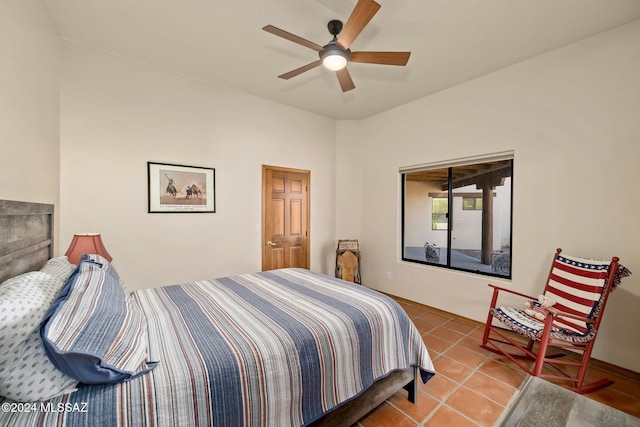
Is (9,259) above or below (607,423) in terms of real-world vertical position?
above

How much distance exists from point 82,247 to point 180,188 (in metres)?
1.18

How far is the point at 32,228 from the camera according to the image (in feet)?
5.38

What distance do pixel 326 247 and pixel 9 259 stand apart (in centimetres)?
366

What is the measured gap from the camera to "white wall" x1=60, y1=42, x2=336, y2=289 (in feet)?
8.55

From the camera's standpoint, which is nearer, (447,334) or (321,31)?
(321,31)

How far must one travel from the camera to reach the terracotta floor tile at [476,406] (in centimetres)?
179

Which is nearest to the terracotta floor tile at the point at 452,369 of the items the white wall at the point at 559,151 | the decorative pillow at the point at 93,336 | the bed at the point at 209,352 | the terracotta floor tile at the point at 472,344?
the terracotta floor tile at the point at 472,344

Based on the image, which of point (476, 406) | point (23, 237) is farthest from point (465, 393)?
point (23, 237)

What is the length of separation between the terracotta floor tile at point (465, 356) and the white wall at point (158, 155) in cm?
254

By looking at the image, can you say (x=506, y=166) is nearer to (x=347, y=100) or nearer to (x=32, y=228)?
(x=347, y=100)

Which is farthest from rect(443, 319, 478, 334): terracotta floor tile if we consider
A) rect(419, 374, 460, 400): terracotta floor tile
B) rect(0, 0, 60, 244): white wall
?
rect(0, 0, 60, 244): white wall

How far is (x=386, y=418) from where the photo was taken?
180 cm

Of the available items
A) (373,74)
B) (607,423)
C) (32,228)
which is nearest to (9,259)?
(32,228)

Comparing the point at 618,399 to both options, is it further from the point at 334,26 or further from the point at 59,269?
the point at 59,269
